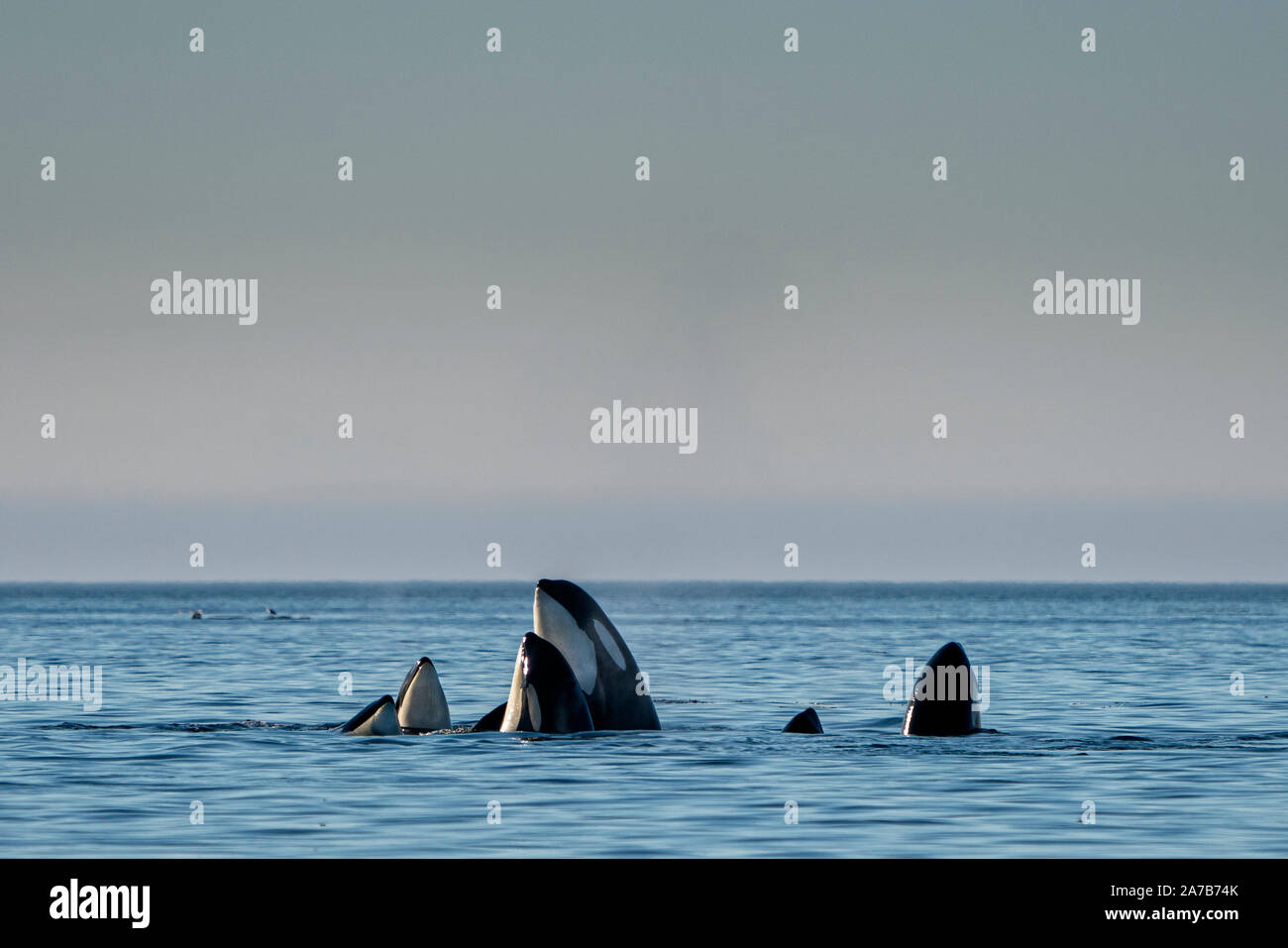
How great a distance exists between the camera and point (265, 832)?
17.9 m

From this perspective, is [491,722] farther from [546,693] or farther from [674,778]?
[674,778]

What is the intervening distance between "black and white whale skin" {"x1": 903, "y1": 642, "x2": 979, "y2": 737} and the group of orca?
0.01m

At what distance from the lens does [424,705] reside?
1047 inches

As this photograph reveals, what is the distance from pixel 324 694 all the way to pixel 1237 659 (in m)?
32.5

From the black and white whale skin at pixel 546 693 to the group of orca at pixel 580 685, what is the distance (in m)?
0.01

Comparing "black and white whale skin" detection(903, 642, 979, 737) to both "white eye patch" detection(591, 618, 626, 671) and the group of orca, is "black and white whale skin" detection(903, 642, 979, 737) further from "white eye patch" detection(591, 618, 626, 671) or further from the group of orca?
"white eye patch" detection(591, 618, 626, 671)

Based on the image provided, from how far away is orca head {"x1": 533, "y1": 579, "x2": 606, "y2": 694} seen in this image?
2178 cm

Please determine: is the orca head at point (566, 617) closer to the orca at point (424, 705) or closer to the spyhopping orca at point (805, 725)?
the orca at point (424, 705)

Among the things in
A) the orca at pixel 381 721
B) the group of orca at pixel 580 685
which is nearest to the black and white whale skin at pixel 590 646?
the group of orca at pixel 580 685

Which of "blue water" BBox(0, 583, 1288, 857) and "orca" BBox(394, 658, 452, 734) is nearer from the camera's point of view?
"blue water" BBox(0, 583, 1288, 857)

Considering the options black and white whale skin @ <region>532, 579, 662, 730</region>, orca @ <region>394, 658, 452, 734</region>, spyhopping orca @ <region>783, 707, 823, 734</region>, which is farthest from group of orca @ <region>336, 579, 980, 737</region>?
spyhopping orca @ <region>783, 707, 823, 734</region>

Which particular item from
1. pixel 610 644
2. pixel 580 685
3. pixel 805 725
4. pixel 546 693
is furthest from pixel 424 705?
pixel 805 725

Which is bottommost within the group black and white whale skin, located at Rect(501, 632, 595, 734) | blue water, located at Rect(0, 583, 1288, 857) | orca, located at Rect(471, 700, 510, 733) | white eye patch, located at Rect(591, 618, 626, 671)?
blue water, located at Rect(0, 583, 1288, 857)
